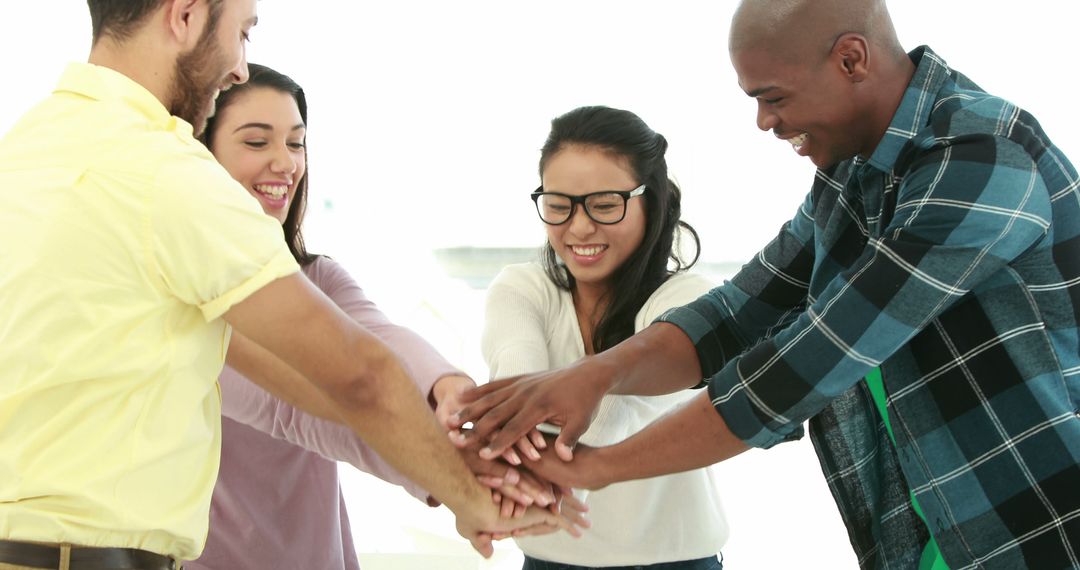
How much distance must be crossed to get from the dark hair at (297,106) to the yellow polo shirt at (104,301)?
0.81 m

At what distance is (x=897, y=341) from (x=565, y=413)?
1.88 feet

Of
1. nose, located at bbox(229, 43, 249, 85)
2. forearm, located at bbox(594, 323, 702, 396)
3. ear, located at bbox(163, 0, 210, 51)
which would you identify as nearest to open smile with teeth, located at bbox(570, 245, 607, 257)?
forearm, located at bbox(594, 323, 702, 396)

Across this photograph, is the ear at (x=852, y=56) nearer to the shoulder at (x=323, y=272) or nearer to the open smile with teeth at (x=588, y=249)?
the open smile with teeth at (x=588, y=249)

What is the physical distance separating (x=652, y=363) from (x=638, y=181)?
1.60 feet

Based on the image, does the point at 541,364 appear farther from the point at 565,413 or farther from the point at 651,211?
the point at 651,211

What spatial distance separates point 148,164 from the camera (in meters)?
1.17

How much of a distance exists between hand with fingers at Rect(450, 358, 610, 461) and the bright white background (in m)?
2.33

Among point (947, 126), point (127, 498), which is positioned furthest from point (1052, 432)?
point (127, 498)

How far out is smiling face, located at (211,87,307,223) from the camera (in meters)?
2.02

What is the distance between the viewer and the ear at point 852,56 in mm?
1479

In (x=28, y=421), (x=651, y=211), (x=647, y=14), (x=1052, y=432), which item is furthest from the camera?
(x=647, y=14)

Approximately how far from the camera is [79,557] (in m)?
1.16

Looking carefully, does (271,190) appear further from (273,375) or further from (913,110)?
(913,110)

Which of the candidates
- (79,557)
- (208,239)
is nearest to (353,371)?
(208,239)
